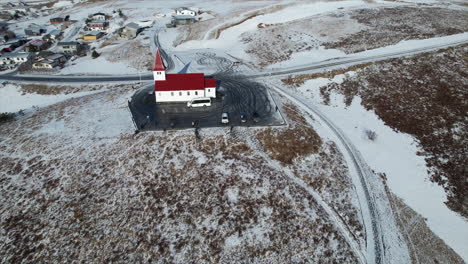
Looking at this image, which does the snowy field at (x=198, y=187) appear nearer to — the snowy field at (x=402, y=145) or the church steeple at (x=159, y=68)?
the snowy field at (x=402, y=145)

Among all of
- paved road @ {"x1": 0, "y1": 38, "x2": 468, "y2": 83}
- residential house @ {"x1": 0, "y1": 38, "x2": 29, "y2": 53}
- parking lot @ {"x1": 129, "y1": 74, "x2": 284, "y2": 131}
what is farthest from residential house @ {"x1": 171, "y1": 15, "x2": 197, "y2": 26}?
parking lot @ {"x1": 129, "y1": 74, "x2": 284, "y2": 131}

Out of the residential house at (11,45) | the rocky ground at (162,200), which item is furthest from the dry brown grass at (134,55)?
the residential house at (11,45)

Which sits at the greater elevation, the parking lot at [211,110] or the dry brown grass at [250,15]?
the dry brown grass at [250,15]

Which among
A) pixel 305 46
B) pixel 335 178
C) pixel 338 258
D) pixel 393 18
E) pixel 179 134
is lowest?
pixel 338 258

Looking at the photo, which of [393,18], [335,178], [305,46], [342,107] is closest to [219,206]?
[335,178]

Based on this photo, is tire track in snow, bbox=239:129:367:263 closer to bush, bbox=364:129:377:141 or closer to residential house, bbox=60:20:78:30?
bush, bbox=364:129:377:141

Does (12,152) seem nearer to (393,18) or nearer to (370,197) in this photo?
(370,197)

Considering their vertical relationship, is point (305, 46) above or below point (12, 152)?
above
